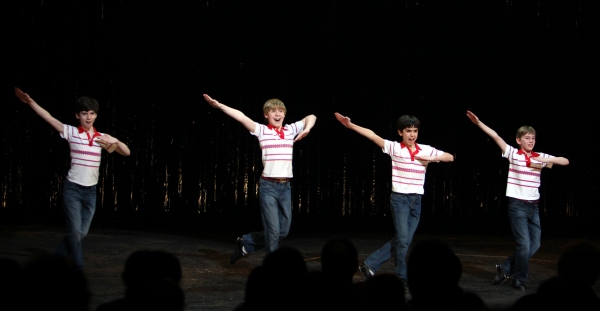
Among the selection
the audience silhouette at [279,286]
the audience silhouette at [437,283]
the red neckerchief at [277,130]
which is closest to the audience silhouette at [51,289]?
the audience silhouette at [279,286]

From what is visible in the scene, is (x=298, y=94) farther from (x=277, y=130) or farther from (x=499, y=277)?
(x=499, y=277)

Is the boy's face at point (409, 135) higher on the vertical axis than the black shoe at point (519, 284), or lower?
higher

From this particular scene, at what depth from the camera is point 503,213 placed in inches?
410

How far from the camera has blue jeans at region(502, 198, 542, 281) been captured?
6.30 metres

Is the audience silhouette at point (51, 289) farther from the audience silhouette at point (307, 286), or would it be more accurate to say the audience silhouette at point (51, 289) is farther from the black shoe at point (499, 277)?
the black shoe at point (499, 277)

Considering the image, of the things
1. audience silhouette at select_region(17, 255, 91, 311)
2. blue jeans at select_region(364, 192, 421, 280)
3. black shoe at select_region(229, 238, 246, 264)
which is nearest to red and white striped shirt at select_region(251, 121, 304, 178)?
black shoe at select_region(229, 238, 246, 264)

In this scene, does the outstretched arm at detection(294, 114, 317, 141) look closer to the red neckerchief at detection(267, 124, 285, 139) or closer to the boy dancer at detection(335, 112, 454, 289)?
the red neckerchief at detection(267, 124, 285, 139)

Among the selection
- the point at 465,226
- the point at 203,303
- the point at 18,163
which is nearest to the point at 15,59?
the point at 18,163

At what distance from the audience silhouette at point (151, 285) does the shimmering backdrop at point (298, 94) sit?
7.38 m

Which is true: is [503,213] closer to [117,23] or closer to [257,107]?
[257,107]

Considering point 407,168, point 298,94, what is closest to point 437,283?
point 407,168

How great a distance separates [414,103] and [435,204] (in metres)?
1.49

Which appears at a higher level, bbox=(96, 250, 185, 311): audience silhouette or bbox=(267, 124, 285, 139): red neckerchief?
bbox=(267, 124, 285, 139): red neckerchief

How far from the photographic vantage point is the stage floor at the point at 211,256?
5812 mm
